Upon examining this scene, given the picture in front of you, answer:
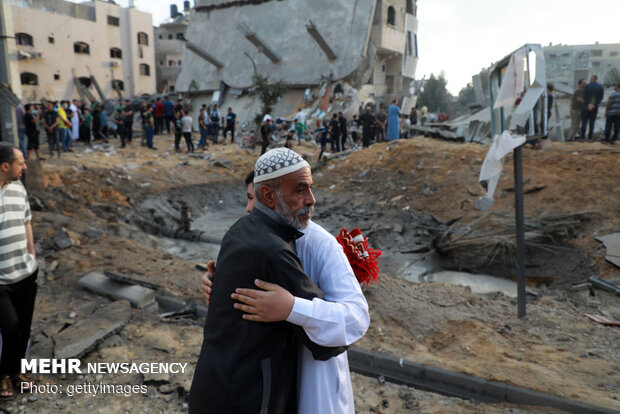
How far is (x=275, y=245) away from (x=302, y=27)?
95.4 feet

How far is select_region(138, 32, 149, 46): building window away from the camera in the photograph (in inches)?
1547

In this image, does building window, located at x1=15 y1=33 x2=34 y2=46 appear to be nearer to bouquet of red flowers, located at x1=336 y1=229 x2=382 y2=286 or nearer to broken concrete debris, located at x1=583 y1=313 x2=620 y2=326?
bouquet of red flowers, located at x1=336 y1=229 x2=382 y2=286

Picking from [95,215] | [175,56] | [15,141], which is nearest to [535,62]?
[15,141]

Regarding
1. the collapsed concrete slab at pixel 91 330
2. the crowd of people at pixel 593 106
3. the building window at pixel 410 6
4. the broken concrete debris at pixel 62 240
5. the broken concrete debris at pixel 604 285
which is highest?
the building window at pixel 410 6

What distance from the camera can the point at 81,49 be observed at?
34.6m

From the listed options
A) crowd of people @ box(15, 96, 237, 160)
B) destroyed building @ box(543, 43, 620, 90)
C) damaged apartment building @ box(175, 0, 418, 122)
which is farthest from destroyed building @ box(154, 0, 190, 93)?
destroyed building @ box(543, 43, 620, 90)

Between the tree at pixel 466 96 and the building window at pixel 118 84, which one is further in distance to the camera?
the tree at pixel 466 96

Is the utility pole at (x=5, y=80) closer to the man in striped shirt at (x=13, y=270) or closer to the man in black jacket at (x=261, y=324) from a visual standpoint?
the man in striped shirt at (x=13, y=270)

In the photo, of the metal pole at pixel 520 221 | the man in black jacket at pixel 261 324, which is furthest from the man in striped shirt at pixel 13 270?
the metal pole at pixel 520 221

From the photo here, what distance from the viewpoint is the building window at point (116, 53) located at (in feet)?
123

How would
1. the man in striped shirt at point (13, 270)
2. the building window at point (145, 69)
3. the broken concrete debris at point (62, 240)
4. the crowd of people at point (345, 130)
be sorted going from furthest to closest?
the building window at point (145, 69) < the crowd of people at point (345, 130) < the broken concrete debris at point (62, 240) < the man in striped shirt at point (13, 270)

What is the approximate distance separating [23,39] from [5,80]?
29.9m

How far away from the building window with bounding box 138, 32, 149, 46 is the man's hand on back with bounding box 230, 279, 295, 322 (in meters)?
43.5

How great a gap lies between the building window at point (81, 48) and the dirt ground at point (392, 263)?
23.9m
